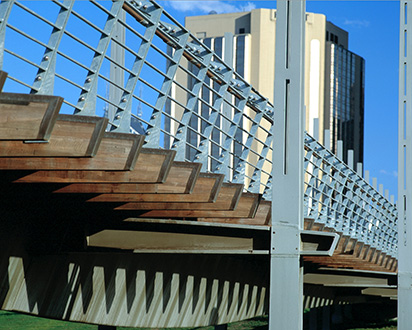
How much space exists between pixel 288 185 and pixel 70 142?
2.56 metres

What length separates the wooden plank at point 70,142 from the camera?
296 inches

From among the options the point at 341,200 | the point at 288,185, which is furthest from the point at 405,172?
the point at 288,185

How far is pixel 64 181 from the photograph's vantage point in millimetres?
8922

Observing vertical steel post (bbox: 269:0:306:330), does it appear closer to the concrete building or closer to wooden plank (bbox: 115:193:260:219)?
wooden plank (bbox: 115:193:260:219)

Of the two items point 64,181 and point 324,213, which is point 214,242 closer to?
point 64,181

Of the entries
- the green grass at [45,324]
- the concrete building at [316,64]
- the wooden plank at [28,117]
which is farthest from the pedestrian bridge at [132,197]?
the concrete building at [316,64]

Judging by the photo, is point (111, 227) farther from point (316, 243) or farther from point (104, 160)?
point (104, 160)

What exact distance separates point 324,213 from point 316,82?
112979 millimetres

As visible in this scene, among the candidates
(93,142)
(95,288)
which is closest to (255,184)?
(95,288)

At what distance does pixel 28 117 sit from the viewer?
22.7 ft

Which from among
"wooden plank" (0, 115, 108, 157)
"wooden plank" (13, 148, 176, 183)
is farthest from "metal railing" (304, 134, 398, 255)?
"wooden plank" (0, 115, 108, 157)

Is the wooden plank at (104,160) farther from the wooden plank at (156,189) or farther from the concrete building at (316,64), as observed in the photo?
the concrete building at (316,64)

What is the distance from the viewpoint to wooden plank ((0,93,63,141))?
6910mm

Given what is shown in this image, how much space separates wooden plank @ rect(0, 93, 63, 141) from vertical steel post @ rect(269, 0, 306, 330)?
9.71 ft
